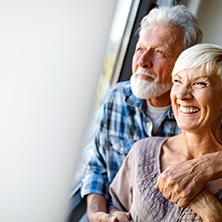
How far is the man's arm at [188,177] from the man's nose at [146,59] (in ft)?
1.21

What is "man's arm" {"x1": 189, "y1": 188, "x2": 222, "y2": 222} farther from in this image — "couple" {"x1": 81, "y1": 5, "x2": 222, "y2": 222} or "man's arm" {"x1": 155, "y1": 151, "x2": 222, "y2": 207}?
"couple" {"x1": 81, "y1": 5, "x2": 222, "y2": 222}

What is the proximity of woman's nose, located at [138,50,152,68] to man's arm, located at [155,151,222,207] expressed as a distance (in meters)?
0.37

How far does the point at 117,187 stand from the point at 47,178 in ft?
0.84

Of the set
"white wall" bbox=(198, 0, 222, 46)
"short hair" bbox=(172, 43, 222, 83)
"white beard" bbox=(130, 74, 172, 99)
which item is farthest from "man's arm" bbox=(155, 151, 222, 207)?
"white wall" bbox=(198, 0, 222, 46)

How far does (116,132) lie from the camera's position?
4.50ft

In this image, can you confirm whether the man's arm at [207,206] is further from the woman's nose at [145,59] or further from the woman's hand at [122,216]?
the woman's nose at [145,59]

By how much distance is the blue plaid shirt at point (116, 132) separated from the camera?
1.32m

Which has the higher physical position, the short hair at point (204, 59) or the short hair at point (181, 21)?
the short hair at point (181, 21)

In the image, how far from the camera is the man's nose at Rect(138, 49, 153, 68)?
4.10 feet

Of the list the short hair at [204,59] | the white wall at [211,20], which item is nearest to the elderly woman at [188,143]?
the short hair at [204,59]

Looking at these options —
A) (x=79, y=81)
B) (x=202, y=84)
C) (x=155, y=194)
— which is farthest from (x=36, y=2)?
(x=155, y=194)

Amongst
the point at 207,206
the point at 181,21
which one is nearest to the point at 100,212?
the point at 207,206

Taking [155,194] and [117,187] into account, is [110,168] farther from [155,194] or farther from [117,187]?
[155,194]

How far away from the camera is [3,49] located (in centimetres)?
83
